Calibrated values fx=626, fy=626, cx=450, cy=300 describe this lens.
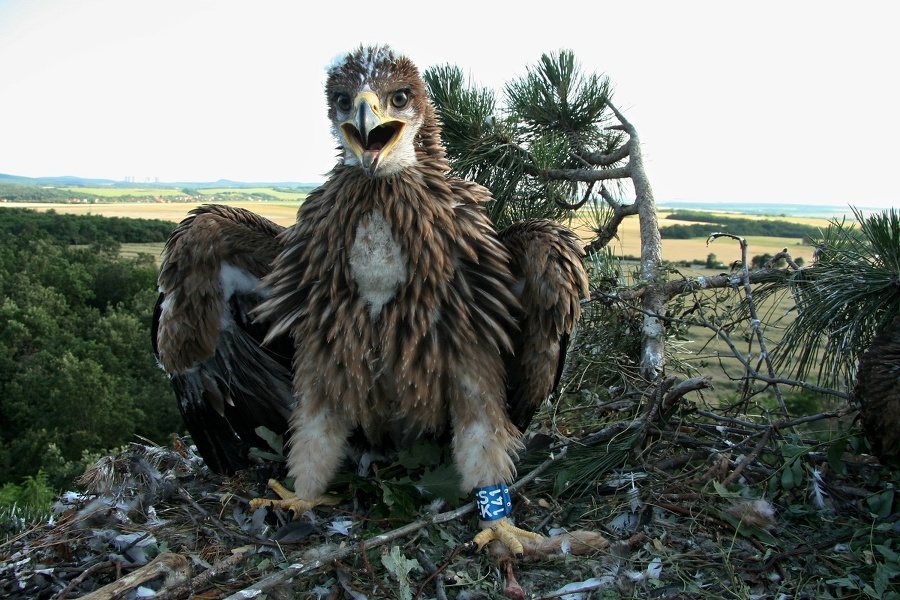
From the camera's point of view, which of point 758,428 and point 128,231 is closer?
point 758,428

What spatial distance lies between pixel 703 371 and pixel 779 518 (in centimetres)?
187

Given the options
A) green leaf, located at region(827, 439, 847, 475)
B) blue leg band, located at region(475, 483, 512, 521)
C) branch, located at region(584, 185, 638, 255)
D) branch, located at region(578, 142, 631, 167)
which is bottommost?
blue leg band, located at region(475, 483, 512, 521)

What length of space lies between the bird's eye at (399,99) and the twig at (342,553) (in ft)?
5.43

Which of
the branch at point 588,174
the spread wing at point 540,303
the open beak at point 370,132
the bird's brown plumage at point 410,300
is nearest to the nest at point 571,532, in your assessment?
the bird's brown plumage at point 410,300

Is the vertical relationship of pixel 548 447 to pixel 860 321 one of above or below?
below

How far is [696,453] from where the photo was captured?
2834 mm

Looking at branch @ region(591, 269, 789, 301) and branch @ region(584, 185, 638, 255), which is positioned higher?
branch @ region(584, 185, 638, 255)

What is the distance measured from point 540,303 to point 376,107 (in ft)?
3.32

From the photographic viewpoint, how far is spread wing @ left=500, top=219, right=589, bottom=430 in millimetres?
2555

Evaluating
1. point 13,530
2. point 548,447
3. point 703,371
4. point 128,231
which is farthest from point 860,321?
point 128,231

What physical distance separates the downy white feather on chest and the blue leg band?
0.90 metres

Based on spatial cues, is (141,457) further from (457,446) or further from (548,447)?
(548,447)

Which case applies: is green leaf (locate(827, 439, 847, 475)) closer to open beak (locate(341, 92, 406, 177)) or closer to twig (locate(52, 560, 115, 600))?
open beak (locate(341, 92, 406, 177))

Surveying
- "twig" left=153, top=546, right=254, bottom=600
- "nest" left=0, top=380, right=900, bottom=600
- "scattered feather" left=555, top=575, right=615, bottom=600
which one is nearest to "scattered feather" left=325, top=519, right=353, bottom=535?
"nest" left=0, top=380, right=900, bottom=600
